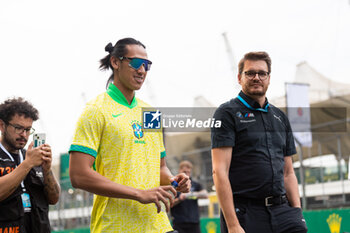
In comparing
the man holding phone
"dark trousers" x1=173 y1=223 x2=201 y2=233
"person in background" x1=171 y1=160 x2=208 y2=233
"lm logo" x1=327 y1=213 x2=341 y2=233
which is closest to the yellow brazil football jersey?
the man holding phone

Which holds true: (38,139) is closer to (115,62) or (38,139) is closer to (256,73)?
(115,62)

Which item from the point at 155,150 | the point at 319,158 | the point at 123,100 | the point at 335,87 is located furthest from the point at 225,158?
the point at 335,87

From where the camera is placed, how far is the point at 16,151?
13.8 ft

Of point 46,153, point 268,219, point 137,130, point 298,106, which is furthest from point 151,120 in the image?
point 298,106

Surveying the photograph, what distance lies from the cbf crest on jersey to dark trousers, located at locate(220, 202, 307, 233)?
44.5 inches

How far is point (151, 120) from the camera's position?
12.2 feet

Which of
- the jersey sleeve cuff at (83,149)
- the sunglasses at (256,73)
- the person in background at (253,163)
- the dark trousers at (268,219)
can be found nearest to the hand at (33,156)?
the jersey sleeve cuff at (83,149)

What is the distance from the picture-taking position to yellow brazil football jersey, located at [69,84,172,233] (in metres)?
3.29

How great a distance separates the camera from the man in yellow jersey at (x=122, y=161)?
10.4 ft

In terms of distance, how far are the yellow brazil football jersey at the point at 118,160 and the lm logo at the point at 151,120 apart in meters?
0.10

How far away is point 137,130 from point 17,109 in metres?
1.29

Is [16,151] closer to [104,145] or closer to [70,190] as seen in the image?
[104,145]

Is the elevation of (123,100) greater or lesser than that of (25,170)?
greater

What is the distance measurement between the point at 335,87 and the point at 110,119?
27169 millimetres
